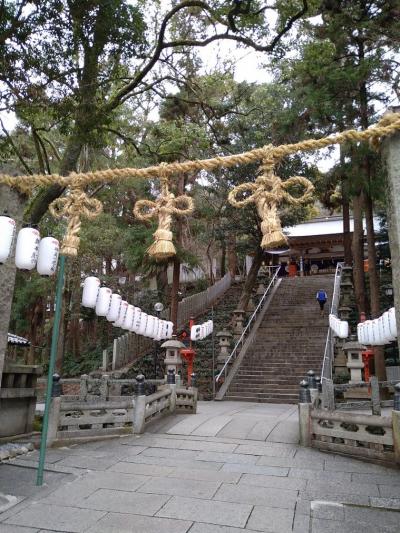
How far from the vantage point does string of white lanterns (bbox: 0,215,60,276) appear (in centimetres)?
514

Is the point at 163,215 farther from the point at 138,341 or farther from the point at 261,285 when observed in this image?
the point at 261,285

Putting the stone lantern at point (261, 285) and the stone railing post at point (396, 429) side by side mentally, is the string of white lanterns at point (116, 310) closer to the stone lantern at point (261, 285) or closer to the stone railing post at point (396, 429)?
the stone railing post at point (396, 429)

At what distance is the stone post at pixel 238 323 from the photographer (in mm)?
19344

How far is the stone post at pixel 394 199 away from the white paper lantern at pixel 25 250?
452 centimetres

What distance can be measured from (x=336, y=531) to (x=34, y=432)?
7204 millimetres

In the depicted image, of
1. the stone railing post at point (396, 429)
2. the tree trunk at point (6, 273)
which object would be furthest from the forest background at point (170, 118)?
the stone railing post at point (396, 429)

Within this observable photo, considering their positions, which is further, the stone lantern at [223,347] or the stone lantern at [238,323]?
the stone lantern at [238,323]

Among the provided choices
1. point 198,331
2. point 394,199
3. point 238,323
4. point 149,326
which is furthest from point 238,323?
point 394,199

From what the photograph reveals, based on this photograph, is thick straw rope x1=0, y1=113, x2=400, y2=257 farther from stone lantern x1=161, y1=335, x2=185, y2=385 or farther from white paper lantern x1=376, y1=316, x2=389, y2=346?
stone lantern x1=161, y1=335, x2=185, y2=385

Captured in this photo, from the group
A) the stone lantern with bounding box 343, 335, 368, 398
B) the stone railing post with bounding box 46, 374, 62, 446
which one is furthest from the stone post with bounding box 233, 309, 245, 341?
the stone railing post with bounding box 46, 374, 62, 446

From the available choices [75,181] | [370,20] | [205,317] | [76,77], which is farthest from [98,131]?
[205,317]

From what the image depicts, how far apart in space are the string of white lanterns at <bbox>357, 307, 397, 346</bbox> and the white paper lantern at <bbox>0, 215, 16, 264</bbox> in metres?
6.68

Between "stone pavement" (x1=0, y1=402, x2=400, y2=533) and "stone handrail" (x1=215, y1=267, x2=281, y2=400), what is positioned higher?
"stone handrail" (x1=215, y1=267, x2=281, y2=400)

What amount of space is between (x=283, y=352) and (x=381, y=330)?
363 inches
